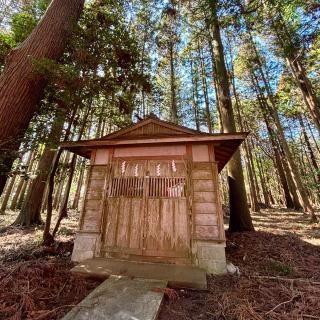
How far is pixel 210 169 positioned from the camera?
16.3ft

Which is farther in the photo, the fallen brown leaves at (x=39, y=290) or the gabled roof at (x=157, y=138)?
the gabled roof at (x=157, y=138)

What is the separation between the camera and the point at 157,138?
510 cm

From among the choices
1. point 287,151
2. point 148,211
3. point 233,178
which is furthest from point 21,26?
point 287,151

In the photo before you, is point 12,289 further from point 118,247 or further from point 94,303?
point 118,247

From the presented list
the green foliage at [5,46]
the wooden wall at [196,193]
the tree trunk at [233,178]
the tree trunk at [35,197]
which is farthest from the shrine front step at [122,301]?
the tree trunk at [35,197]

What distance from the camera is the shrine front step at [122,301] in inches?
100

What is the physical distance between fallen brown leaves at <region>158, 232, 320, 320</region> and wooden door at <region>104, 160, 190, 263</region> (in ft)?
3.65

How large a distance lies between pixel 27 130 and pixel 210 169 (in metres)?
4.38

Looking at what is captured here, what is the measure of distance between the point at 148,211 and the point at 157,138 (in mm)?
1744

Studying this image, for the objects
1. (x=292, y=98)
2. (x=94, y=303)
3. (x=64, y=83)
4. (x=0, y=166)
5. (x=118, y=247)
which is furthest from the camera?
(x=292, y=98)

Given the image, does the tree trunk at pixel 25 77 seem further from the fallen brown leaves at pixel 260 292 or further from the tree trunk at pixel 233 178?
the tree trunk at pixel 233 178

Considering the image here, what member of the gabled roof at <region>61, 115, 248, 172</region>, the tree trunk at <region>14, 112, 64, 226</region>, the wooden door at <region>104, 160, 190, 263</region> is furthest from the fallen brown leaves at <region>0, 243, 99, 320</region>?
the tree trunk at <region>14, 112, 64, 226</region>

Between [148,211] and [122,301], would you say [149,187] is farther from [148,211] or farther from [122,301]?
[122,301]

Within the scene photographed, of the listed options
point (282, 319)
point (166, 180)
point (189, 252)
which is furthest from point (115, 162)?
point (282, 319)
